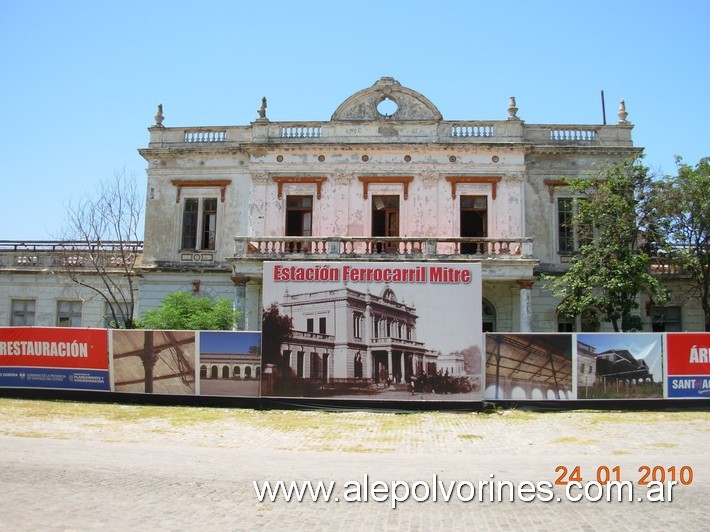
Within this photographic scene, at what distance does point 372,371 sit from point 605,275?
10.0m

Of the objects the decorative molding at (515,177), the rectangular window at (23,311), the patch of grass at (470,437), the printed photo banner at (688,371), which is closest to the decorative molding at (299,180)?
the decorative molding at (515,177)

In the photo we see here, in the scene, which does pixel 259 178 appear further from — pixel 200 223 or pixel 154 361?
pixel 154 361

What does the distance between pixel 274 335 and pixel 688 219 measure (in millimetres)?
14989

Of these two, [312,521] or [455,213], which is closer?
[312,521]

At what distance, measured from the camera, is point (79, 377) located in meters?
16.2

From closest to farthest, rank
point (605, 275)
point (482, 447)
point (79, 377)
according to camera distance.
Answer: point (482, 447) → point (79, 377) → point (605, 275)

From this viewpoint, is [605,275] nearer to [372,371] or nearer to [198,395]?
[372,371]

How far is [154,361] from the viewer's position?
1588 cm

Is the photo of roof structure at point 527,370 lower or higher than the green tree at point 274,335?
lower

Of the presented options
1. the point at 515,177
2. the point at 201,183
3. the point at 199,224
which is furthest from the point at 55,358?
the point at 515,177

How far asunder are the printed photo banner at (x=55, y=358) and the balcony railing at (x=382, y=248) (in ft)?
22.6

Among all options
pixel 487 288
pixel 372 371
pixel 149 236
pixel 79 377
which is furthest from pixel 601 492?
pixel 149 236

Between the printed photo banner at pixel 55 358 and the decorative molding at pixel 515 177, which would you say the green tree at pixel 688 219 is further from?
the printed photo banner at pixel 55 358

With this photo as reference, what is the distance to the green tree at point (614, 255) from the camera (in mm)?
20438
